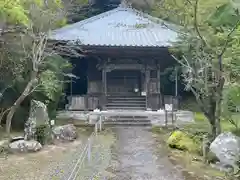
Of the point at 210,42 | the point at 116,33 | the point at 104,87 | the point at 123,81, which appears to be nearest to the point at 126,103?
the point at 104,87

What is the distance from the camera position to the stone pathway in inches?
343

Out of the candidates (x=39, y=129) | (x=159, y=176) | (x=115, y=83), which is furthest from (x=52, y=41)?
(x=159, y=176)

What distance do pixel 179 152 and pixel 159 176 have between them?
3.01 m

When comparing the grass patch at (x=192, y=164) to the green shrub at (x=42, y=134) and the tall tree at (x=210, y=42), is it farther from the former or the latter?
the green shrub at (x=42, y=134)

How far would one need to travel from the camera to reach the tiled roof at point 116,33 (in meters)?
19.2

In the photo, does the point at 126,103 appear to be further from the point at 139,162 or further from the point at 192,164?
the point at 192,164

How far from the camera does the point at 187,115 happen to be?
18641 millimetres

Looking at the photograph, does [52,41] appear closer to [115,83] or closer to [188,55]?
[115,83]

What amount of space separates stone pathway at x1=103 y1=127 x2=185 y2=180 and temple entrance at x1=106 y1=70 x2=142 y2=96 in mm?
8140

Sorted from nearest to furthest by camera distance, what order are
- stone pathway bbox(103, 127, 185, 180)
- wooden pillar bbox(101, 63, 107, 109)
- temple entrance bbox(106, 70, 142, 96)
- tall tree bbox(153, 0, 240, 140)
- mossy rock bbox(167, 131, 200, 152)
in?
stone pathway bbox(103, 127, 185, 180) < tall tree bbox(153, 0, 240, 140) < mossy rock bbox(167, 131, 200, 152) < wooden pillar bbox(101, 63, 107, 109) < temple entrance bbox(106, 70, 142, 96)

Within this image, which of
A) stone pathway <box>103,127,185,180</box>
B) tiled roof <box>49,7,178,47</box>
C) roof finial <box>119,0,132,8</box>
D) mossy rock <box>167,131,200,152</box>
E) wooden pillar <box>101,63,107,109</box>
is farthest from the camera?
roof finial <box>119,0,132,8</box>

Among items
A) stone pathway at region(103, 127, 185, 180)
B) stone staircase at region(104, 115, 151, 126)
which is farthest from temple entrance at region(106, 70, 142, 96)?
A: stone pathway at region(103, 127, 185, 180)

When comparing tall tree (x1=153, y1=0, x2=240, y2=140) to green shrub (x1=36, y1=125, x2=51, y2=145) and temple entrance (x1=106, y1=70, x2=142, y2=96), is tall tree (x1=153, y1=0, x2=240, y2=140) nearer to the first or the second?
green shrub (x1=36, y1=125, x2=51, y2=145)

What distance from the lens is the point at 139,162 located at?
10.0 meters
